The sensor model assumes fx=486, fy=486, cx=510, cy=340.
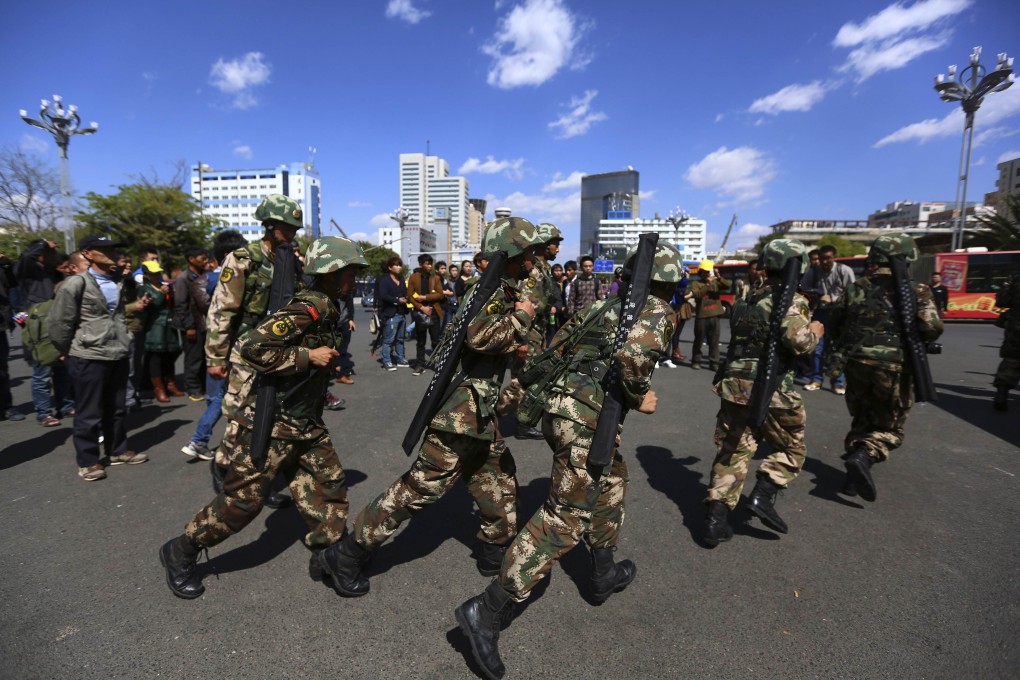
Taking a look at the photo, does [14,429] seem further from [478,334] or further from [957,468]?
[957,468]

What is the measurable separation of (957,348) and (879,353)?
36.8 feet

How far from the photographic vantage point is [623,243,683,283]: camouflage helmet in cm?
252

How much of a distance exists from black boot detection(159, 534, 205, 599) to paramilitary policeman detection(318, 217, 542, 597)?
0.64m

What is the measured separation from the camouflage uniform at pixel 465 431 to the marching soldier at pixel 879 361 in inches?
118

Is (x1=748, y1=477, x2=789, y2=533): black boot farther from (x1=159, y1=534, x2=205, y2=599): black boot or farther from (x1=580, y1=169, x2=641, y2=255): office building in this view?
(x1=580, y1=169, x2=641, y2=255): office building

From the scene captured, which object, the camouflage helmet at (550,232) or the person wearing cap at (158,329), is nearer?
the camouflage helmet at (550,232)

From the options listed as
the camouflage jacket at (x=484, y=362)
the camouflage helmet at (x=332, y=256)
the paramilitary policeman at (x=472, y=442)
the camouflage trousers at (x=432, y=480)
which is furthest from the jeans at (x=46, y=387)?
the camouflage jacket at (x=484, y=362)

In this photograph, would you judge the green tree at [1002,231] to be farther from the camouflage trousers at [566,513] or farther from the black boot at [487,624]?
the black boot at [487,624]

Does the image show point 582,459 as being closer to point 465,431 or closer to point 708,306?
point 465,431

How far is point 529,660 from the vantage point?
85.0 inches

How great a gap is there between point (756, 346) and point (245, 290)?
359cm

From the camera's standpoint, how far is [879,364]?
392 centimetres

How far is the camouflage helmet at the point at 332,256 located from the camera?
249 cm

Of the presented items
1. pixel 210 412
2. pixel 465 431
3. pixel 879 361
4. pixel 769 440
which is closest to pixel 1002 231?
pixel 879 361
